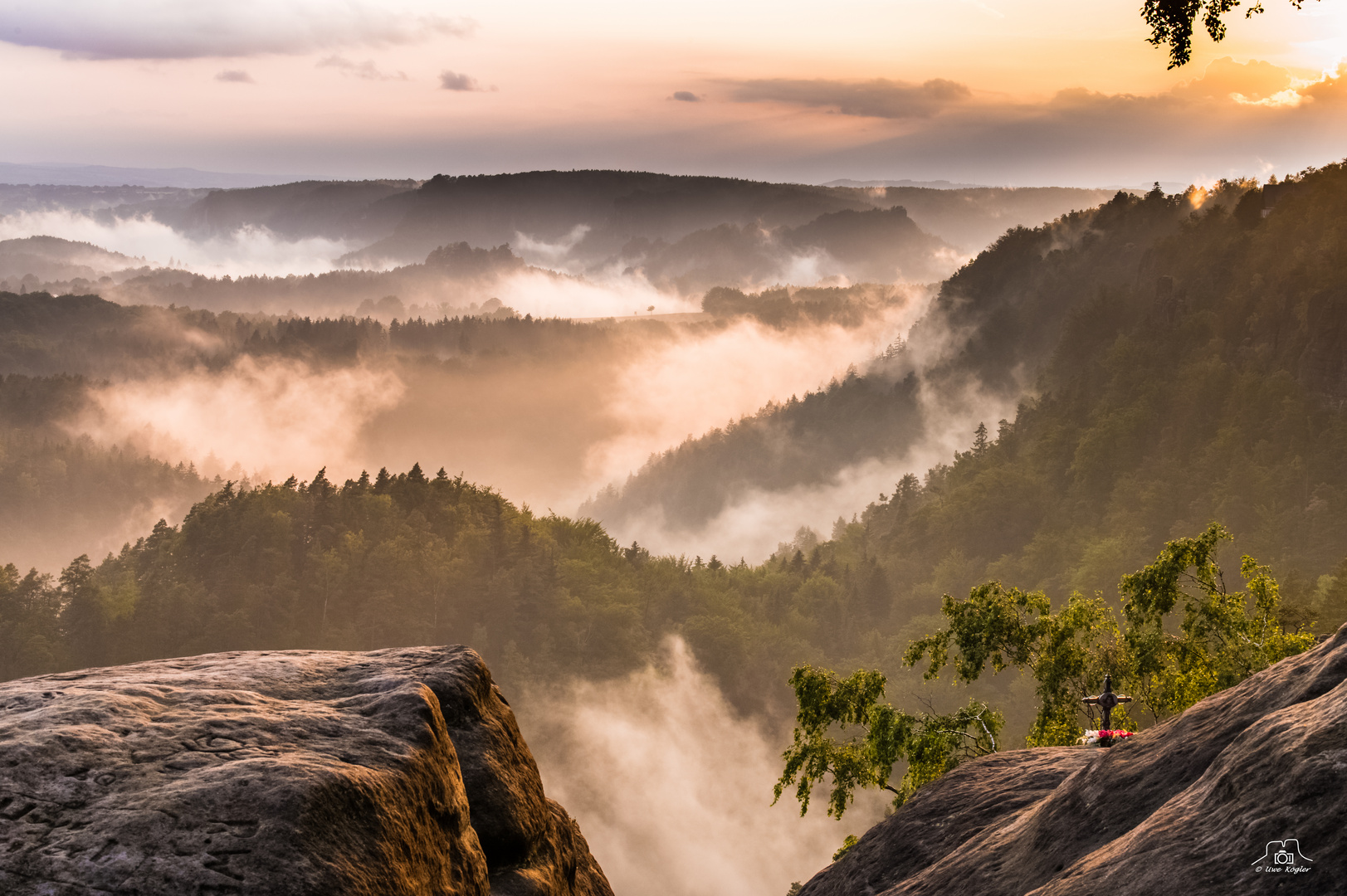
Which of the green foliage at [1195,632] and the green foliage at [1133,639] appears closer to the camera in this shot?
the green foliage at [1195,632]

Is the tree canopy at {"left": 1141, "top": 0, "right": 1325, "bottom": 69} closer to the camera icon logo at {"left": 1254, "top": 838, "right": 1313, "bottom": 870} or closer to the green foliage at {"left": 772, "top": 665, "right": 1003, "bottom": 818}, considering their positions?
the camera icon logo at {"left": 1254, "top": 838, "right": 1313, "bottom": 870}

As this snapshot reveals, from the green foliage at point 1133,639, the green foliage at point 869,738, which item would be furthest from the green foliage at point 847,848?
the green foliage at point 1133,639

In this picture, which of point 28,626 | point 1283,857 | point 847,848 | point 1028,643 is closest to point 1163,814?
point 1283,857

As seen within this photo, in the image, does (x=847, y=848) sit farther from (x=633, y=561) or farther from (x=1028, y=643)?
(x=633, y=561)

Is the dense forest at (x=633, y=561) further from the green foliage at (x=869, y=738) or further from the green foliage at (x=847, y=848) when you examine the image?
the green foliage at (x=847, y=848)

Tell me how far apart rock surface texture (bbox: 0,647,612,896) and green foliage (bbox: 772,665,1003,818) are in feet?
51.2

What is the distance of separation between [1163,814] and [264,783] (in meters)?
9.61

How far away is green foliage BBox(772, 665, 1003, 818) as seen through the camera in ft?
91.7

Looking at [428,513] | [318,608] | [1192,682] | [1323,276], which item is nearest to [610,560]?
[428,513]

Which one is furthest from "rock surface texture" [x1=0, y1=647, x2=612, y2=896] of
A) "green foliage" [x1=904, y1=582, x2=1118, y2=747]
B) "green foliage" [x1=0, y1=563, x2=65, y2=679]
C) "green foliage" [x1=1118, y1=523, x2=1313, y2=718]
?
"green foliage" [x1=0, y1=563, x2=65, y2=679]

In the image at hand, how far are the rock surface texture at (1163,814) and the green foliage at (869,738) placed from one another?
908cm

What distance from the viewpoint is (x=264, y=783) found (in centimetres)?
990

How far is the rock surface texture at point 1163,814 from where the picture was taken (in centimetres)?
920

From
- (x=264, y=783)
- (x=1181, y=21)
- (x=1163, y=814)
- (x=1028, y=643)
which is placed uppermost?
(x=1181, y=21)
